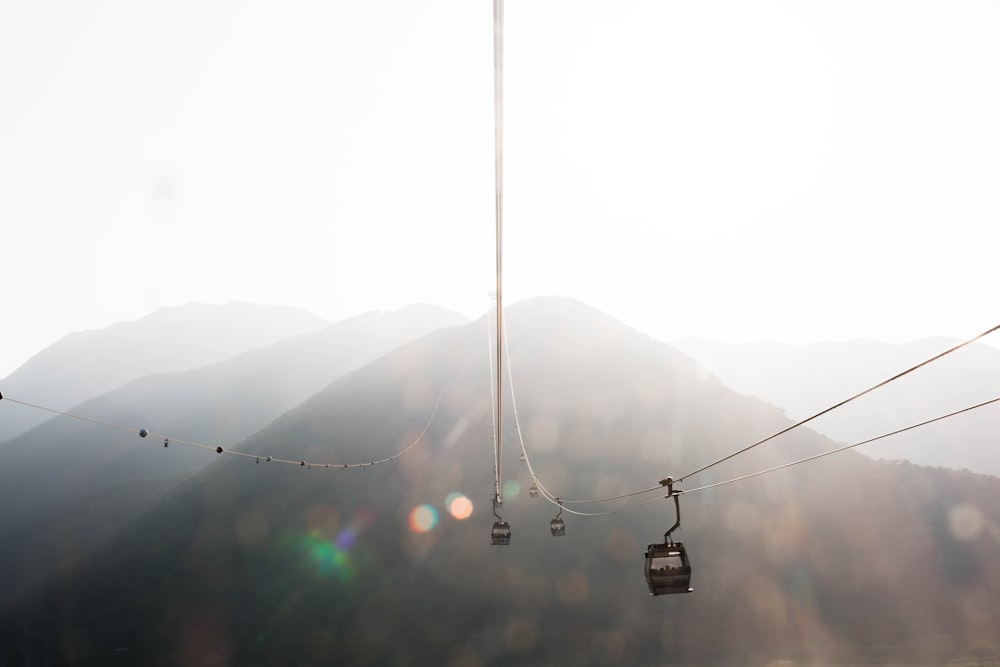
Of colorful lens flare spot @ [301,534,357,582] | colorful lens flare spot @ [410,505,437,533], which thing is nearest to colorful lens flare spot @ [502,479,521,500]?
colorful lens flare spot @ [410,505,437,533]

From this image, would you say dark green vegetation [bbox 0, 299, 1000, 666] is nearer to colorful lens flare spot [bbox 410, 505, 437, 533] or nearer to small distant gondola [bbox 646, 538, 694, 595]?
colorful lens flare spot [bbox 410, 505, 437, 533]

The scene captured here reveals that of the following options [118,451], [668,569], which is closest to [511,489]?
[668,569]

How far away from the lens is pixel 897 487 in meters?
67.1

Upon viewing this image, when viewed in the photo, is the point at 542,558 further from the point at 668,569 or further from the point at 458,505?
the point at 668,569

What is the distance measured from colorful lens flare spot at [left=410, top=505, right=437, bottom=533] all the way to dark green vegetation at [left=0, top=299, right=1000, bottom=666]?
1.22 m

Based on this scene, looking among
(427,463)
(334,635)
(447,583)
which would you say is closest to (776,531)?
(447,583)

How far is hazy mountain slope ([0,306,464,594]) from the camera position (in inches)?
3748

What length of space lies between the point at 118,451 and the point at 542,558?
134824 millimetres

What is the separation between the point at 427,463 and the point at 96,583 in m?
46.3

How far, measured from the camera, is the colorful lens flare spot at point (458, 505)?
68.3m

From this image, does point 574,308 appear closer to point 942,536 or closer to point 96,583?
point 942,536

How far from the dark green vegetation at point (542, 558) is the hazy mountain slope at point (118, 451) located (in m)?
28.9

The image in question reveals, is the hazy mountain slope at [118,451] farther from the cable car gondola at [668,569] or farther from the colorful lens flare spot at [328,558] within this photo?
the cable car gondola at [668,569]

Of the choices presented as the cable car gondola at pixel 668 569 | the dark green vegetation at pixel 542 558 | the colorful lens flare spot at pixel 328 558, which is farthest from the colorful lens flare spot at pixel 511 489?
the cable car gondola at pixel 668 569
